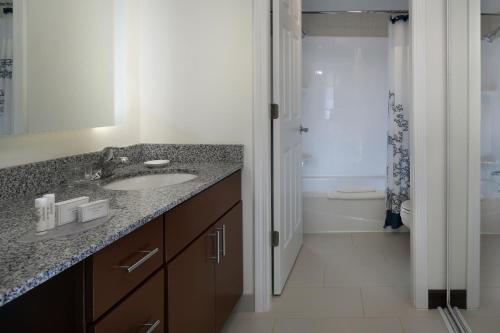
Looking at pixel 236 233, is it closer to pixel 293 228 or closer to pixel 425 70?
pixel 293 228

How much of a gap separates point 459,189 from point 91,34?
1.94 m

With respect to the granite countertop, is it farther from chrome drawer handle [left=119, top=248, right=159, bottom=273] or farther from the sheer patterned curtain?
the sheer patterned curtain

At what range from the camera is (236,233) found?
2.19 m

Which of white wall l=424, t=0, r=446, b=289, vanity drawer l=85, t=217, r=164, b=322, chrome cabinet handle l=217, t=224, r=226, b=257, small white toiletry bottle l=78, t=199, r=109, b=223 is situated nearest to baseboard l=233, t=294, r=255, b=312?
chrome cabinet handle l=217, t=224, r=226, b=257

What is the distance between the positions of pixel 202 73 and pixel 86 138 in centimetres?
73

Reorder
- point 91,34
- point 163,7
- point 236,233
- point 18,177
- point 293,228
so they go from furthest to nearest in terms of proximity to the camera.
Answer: point 293,228, point 163,7, point 236,233, point 91,34, point 18,177

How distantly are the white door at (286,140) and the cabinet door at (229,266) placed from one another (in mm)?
370

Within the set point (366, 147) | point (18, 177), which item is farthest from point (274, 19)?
point (366, 147)

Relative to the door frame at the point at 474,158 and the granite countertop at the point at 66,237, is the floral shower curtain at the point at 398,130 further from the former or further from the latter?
the granite countertop at the point at 66,237

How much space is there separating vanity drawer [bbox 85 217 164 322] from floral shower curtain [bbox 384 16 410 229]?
298cm

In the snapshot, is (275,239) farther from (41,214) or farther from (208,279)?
(41,214)

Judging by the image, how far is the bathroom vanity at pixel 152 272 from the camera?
90cm

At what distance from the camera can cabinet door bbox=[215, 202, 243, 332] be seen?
1.90 metres

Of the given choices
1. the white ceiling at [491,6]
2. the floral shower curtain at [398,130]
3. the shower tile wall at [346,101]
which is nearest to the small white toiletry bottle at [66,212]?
the white ceiling at [491,6]
